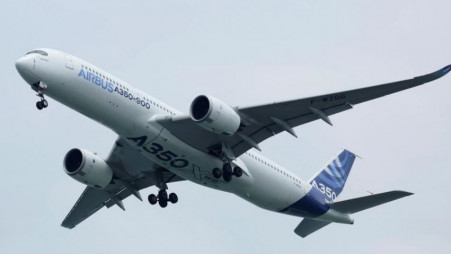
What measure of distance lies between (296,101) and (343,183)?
1437 cm

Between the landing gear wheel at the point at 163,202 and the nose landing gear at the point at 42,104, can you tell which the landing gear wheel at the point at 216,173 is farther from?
the nose landing gear at the point at 42,104

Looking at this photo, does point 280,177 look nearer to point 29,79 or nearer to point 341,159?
point 341,159

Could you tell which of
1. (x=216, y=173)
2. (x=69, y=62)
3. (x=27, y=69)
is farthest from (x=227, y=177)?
Answer: (x=27, y=69)

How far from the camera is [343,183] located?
57531 millimetres

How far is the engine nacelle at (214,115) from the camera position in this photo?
144 ft

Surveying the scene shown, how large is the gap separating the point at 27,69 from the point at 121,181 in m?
10.8

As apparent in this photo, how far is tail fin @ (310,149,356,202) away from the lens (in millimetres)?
54972

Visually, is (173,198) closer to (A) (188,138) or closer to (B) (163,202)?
(B) (163,202)

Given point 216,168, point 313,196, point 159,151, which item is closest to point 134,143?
point 159,151

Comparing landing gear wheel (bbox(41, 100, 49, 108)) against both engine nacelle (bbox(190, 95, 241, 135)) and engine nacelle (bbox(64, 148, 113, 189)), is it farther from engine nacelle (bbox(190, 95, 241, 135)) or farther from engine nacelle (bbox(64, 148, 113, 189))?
engine nacelle (bbox(64, 148, 113, 189))

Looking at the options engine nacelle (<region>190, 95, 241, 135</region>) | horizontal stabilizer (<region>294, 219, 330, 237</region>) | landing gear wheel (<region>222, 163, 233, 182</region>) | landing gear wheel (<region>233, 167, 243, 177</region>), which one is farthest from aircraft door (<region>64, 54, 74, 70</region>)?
horizontal stabilizer (<region>294, 219, 330, 237</region>)

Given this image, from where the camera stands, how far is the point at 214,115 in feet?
144

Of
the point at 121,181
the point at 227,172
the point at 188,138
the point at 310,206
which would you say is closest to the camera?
the point at 188,138

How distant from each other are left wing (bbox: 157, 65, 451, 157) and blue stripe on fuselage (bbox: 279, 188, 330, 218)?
221 inches
